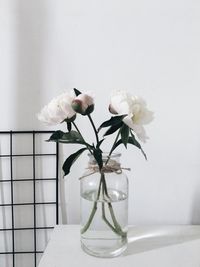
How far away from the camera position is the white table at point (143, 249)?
1.00 metres

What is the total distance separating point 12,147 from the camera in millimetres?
1302

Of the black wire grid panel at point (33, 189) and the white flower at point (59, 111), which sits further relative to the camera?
the black wire grid panel at point (33, 189)

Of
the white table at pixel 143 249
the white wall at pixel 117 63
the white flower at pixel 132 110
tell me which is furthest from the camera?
the white wall at pixel 117 63

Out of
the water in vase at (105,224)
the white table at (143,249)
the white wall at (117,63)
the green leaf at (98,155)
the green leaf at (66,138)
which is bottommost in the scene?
the white table at (143,249)

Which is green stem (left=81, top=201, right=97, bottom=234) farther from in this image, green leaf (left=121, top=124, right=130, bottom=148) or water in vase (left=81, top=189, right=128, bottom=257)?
green leaf (left=121, top=124, right=130, bottom=148)

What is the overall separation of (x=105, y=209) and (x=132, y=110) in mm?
321

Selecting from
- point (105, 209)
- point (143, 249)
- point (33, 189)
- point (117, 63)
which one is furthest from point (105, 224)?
point (117, 63)

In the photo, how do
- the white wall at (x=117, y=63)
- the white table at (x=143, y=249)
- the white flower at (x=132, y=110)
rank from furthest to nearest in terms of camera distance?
the white wall at (x=117, y=63), the white table at (x=143, y=249), the white flower at (x=132, y=110)

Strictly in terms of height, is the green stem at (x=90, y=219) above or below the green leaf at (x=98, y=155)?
below

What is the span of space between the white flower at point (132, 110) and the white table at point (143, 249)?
38 centimetres

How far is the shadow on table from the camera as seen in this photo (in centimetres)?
109

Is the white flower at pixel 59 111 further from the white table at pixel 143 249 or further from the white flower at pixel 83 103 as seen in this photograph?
the white table at pixel 143 249

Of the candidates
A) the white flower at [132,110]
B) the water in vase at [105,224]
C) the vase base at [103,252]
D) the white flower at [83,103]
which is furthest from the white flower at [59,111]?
the vase base at [103,252]

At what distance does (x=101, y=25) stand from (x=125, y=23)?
87 mm
